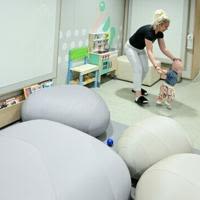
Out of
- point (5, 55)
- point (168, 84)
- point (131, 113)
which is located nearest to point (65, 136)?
point (5, 55)

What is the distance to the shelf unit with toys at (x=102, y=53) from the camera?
4258 millimetres

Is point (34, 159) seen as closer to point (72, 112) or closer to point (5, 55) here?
point (72, 112)

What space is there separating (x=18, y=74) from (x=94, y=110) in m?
0.97

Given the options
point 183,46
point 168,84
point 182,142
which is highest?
point 183,46

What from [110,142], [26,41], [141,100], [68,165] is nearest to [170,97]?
[141,100]

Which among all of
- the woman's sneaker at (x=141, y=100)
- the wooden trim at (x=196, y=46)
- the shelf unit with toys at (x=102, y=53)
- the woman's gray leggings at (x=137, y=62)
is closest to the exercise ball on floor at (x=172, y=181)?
the woman's sneaker at (x=141, y=100)

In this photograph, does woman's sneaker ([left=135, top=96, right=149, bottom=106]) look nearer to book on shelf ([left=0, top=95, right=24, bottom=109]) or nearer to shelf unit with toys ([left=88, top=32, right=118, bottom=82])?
shelf unit with toys ([left=88, top=32, right=118, bottom=82])

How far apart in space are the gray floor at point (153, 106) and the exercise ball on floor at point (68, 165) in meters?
1.26

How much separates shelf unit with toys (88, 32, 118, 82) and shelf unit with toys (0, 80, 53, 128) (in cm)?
132

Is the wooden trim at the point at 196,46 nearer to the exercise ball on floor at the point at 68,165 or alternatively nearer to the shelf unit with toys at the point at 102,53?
the shelf unit with toys at the point at 102,53

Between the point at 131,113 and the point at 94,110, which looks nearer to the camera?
the point at 94,110

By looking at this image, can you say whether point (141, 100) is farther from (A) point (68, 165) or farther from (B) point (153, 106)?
(A) point (68, 165)

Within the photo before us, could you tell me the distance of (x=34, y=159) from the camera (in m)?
1.56

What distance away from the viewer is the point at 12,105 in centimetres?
294
